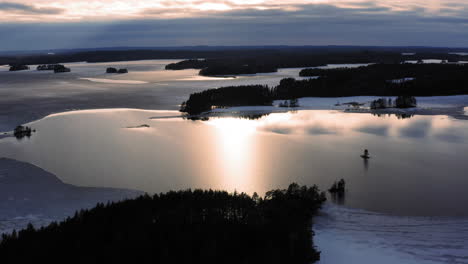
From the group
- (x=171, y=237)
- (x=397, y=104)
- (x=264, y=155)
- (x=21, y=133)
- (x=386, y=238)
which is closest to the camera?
(x=171, y=237)

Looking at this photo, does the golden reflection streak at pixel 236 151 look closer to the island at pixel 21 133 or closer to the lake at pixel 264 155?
the lake at pixel 264 155

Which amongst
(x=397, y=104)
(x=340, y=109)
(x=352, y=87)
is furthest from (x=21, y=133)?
(x=352, y=87)

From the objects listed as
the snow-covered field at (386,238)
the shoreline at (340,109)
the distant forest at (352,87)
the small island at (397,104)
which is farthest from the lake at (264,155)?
the distant forest at (352,87)

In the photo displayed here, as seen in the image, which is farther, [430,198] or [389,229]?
[430,198]

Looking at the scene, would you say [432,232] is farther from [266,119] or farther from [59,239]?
[266,119]

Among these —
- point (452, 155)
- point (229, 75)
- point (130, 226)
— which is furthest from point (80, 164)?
point (229, 75)

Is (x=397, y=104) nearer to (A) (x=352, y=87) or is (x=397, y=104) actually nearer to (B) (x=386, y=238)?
(A) (x=352, y=87)
